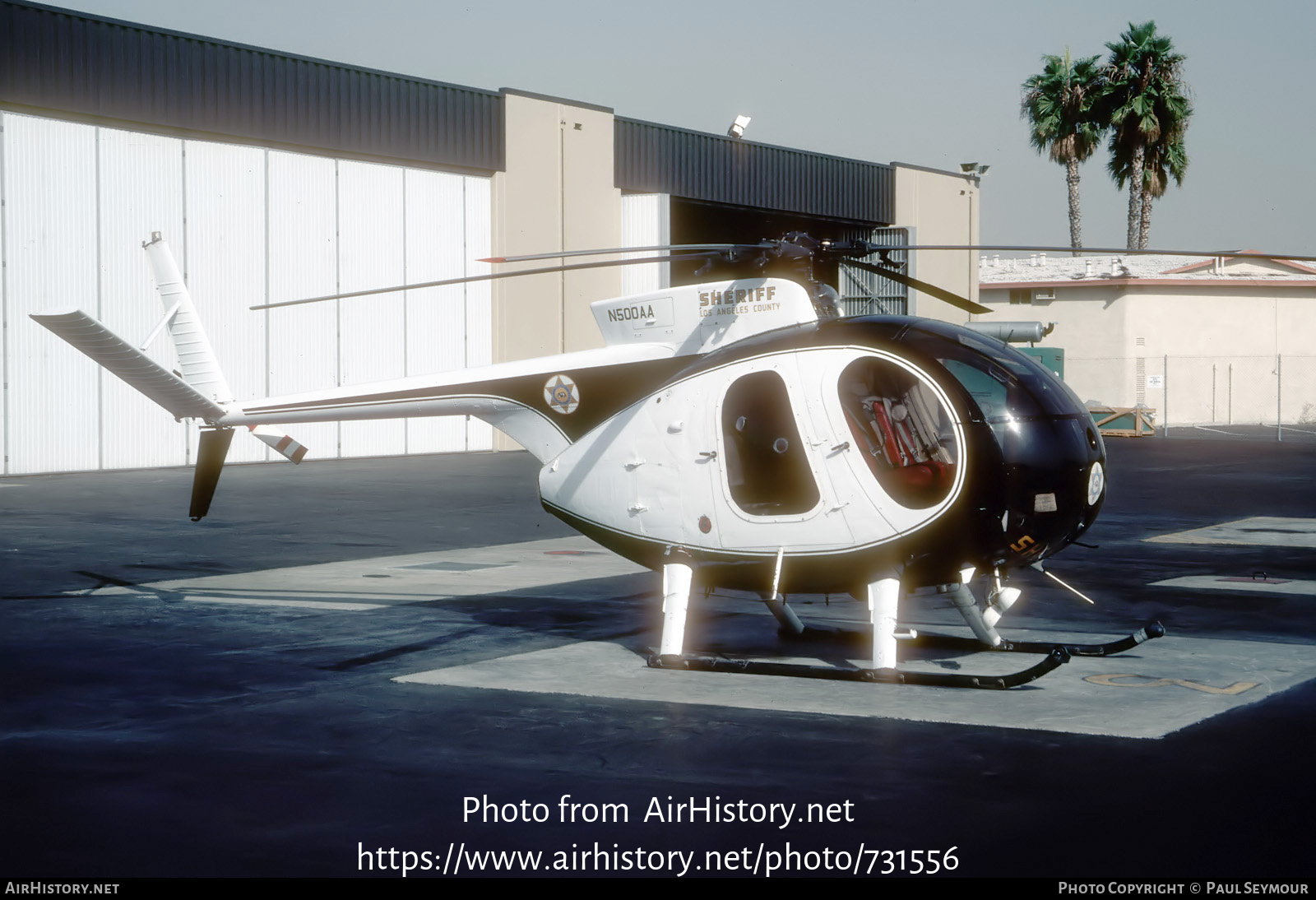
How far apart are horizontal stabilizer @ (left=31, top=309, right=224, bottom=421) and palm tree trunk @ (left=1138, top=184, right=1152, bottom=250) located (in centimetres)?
6670

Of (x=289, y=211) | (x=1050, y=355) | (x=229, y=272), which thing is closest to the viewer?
(x=229, y=272)

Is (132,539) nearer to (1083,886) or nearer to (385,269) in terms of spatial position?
(1083,886)

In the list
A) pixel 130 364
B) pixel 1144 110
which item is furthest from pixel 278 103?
pixel 1144 110

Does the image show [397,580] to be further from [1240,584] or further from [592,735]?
[1240,584]

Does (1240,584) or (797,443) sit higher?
(797,443)

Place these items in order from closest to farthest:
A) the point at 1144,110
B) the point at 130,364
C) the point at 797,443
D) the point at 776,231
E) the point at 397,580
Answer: the point at 797,443 → the point at 130,364 → the point at 397,580 → the point at 776,231 → the point at 1144,110

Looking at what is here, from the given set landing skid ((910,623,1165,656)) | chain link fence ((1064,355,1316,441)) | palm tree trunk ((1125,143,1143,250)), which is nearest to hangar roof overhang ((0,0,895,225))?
chain link fence ((1064,355,1316,441))

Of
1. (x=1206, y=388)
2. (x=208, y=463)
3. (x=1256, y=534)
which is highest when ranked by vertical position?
(x=1206, y=388)

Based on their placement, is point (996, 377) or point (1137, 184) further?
point (1137, 184)

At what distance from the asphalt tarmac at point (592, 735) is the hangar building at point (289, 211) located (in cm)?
1554

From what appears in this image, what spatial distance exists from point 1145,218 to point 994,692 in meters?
69.8

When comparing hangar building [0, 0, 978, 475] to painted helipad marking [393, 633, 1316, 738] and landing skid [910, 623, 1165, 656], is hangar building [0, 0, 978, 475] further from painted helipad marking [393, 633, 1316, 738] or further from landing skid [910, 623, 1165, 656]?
landing skid [910, 623, 1165, 656]

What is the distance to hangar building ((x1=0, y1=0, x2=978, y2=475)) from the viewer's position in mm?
29828

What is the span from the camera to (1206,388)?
56.8 m
